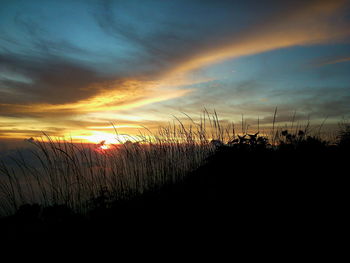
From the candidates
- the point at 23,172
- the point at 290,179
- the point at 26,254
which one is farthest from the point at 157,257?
the point at 23,172

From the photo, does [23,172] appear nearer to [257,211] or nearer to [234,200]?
[234,200]

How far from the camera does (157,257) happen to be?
1.95 metres

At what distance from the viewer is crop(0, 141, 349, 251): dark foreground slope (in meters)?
2.12

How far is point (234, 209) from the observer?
7.99ft

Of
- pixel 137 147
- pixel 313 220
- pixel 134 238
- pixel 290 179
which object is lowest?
pixel 134 238

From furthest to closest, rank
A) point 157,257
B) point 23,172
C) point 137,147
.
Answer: point 137,147
point 23,172
point 157,257

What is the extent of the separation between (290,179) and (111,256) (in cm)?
232

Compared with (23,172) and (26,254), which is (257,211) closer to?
(26,254)

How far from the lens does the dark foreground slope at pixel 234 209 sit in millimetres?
2119

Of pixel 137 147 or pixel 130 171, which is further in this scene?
pixel 137 147

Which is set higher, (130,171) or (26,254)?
(130,171)

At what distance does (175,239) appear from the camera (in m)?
2.14

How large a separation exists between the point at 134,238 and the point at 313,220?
5.78ft

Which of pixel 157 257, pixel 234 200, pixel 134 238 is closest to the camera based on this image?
pixel 157 257
